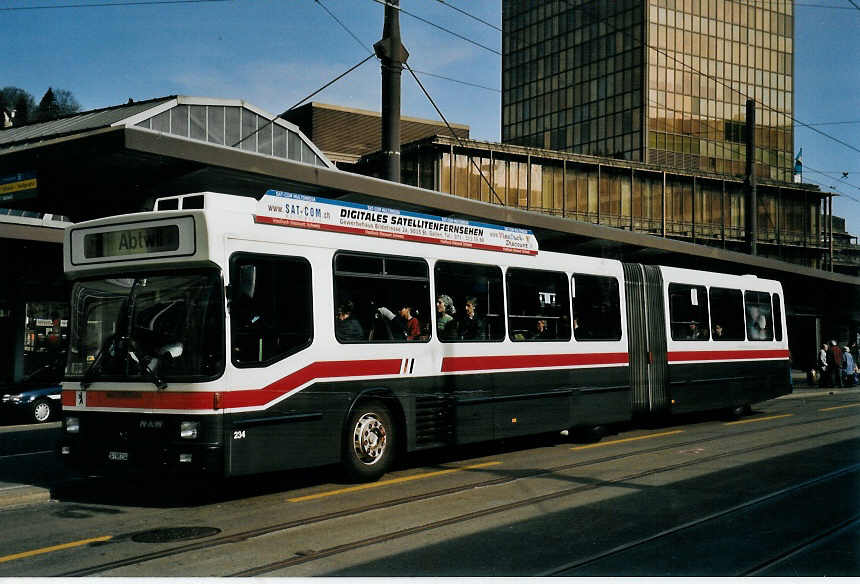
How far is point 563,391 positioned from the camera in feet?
47.1

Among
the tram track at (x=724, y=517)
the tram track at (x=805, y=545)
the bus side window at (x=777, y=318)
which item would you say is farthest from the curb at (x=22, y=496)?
the bus side window at (x=777, y=318)

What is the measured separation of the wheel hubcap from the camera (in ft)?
35.6

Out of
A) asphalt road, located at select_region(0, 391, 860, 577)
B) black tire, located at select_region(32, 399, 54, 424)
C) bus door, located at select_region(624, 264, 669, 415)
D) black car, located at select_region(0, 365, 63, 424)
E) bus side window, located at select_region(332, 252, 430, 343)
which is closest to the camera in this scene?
asphalt road, located at select_region(0, 391, 860, 577)

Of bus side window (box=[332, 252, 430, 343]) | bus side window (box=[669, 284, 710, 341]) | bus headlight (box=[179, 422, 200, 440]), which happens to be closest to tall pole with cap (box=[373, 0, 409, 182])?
bus side window (box=[669, 284, 710, 341])

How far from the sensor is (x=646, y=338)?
16547 millimetres

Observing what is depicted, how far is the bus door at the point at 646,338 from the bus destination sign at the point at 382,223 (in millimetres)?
3086

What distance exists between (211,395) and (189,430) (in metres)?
0.40

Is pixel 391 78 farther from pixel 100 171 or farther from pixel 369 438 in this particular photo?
pixel 369 438

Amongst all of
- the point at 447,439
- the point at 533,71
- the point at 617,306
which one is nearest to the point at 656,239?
the point at 617,306

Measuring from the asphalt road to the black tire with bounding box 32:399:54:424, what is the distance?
875 cm

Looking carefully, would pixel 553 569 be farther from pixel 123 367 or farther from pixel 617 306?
pixel 617 306

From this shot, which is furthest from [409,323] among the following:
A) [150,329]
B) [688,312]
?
[688,312]

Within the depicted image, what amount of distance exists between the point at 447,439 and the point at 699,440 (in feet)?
17.3

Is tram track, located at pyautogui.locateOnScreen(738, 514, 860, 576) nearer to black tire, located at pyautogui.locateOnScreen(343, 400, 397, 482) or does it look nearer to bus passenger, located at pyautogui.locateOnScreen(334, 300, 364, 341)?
black tire, located at pyautogui.locateOnScreen(343, 400, 397, 482)
